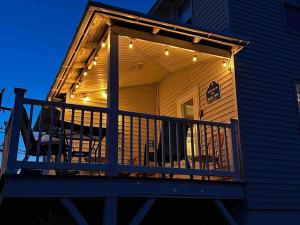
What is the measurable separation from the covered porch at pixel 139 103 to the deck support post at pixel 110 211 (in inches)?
14.5

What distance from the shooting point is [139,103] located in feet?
29.1

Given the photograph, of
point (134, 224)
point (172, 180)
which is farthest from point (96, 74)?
point (134, 224)

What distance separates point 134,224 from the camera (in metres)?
4.69

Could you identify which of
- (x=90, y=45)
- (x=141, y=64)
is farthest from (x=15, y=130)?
(x=141, y=64)

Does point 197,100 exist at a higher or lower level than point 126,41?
lower

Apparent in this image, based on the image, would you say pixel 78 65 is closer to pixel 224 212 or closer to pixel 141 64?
pixel 141 64

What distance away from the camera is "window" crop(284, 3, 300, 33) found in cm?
806

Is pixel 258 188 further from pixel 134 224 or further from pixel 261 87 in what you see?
pixel 134 224

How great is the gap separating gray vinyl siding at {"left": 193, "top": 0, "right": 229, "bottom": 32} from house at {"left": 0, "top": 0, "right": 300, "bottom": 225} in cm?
3

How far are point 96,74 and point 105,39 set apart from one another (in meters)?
1.90

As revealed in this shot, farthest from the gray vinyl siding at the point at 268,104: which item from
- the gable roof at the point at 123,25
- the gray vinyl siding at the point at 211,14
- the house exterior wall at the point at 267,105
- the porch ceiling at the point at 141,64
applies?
the porch ceiling at the point at 141,64

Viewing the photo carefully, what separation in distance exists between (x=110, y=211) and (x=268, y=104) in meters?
3.78

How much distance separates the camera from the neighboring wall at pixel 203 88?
6531 millimetres

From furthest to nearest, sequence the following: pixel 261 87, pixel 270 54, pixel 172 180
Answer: pixel 270 54 < pixel 261 87 < pixel 172 180
